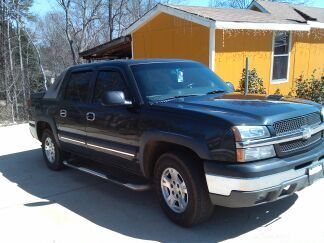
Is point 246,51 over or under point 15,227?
over

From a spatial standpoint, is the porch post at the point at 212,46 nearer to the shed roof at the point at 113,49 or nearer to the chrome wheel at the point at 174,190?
the shed roof at the point at 113,49

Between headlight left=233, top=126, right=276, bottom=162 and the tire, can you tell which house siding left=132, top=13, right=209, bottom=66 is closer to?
the tire

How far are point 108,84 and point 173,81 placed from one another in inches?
35.6

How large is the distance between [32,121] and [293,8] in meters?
12.6

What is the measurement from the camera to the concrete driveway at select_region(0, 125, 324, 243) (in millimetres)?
4023

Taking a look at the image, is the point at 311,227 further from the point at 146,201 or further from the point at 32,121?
the point at 32,121

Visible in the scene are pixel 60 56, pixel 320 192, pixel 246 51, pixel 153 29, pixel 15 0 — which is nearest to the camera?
pixel 320 192

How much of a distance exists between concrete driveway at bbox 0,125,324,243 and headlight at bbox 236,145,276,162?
0.90 metres

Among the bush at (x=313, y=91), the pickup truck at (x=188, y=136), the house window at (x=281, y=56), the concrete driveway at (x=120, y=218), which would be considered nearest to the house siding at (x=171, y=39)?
the bush at (x=313, y=91)

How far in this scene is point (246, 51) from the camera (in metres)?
11.6

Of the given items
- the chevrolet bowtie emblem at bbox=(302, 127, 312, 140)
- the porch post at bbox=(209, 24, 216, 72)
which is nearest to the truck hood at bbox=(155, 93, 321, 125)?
the chevrolet bowtie emblem at bbox=(302, 127, 312, 140)

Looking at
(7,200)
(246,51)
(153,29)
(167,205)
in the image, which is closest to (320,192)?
(167,205)

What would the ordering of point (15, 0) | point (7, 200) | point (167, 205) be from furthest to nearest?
point (15, 0) → point (7, 200) → point (167, 205)

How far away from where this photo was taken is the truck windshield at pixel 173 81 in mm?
4676
